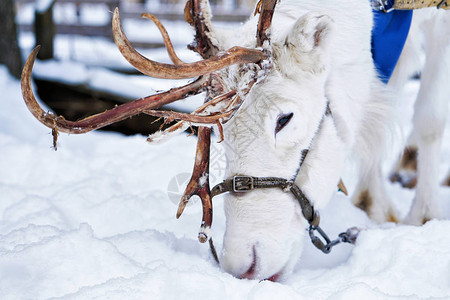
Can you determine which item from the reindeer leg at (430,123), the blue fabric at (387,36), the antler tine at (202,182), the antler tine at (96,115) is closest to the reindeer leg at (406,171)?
the reindeer leg at (430,123)

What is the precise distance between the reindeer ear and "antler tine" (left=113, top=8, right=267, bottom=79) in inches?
9.0

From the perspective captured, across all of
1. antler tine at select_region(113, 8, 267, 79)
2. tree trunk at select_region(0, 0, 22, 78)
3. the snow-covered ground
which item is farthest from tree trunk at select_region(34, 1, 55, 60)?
antler tine at select_region(113, 8, 267, 79)

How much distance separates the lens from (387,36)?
8.24ft

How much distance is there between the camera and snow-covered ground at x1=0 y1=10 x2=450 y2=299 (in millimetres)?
1696

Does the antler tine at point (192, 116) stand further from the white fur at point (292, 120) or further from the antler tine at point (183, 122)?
the white fur at point (292, 120)

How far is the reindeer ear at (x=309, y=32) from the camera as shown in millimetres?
1871

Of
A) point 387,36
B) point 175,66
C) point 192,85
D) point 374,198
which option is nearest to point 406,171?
point 374,198

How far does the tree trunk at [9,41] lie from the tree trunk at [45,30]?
630 mm

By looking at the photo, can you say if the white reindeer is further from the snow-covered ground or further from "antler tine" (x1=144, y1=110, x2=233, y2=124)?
the snow-covered ground

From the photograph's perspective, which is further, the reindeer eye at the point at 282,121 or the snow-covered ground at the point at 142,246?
the reindeer eye at the point at 282,121

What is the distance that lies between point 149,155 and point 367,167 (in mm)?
1739

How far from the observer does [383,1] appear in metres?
2.46

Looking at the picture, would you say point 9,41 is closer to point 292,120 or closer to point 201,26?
point 201,26

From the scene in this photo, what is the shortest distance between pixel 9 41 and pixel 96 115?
5.01 metres
